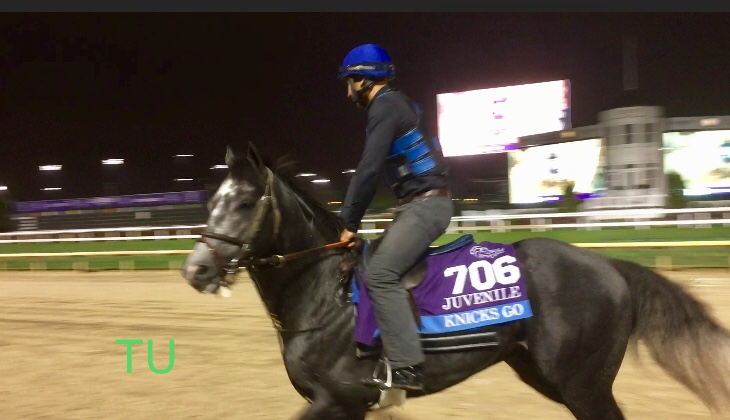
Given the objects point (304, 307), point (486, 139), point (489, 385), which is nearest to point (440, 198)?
point (304, 307)

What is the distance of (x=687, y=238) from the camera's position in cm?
1506

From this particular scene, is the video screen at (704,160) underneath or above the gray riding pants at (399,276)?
above

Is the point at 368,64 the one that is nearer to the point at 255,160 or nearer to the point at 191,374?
the point at 255,160

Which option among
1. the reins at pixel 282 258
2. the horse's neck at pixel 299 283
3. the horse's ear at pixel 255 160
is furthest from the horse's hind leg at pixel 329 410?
the horse's ear at pixel 255 160

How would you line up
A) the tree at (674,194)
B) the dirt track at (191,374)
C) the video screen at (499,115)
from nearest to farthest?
the dirt track at (191,374), the tree at (674,194), the video screen at (499,115)

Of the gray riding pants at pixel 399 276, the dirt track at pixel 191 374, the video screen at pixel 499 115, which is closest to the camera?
the gray riding pants at pixel 399 276

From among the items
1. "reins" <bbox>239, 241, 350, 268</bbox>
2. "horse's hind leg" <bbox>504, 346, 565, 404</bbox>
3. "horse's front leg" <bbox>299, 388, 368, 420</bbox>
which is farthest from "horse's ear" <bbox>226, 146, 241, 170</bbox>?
"horse's hind leg" <bbox>504, 346, 565, 404</bbox>

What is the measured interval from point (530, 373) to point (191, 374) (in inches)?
144

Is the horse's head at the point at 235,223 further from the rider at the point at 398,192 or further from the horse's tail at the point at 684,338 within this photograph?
the horse's tail at the point at 684,338

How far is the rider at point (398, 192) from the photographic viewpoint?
3375mm

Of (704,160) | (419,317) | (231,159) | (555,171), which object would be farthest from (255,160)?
(555,171)

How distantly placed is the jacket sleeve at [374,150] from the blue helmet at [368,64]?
0.63 feet

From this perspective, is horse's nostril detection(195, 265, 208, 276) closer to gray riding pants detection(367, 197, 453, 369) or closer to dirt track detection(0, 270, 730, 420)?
gray riding pants detection(367, 197, 453, 369)

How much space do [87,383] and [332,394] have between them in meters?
3.70
